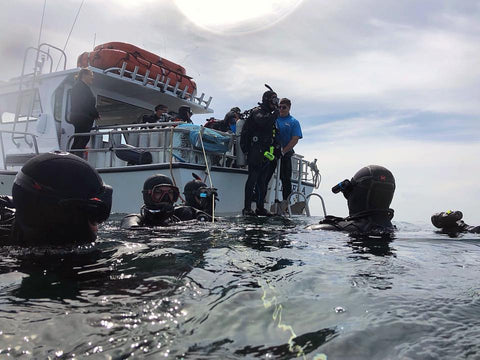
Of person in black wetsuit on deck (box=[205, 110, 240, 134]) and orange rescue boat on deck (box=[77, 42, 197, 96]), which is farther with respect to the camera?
orange rescue boat on deck (box=[77, 42, 197, 96])

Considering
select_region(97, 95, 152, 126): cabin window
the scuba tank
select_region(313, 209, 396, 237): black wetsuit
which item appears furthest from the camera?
select_region(97, 95, 152, 126): cabin window

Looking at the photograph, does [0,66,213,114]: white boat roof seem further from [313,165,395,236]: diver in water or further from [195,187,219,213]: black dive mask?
[313,165,395,236]: diver in water

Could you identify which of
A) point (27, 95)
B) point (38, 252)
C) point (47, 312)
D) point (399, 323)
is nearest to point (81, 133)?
point (27, 95)

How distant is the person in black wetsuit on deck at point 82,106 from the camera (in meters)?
8.09

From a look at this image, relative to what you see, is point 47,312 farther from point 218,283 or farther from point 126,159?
point 126,159

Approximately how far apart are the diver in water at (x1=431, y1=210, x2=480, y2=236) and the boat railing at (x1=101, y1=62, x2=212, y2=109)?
7.40 metres

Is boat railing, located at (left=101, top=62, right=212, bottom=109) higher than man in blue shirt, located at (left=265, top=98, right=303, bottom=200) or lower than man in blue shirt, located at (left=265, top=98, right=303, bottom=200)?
higher

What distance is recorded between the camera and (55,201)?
9.23 ft

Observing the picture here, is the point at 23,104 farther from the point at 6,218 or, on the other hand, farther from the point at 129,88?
the point at 6,218

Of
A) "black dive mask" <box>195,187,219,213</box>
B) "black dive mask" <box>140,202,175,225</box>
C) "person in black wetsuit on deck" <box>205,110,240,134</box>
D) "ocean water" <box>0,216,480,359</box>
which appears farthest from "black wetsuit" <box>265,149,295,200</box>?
"ocean water" <box>0,216,480,359</box>

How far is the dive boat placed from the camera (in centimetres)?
819

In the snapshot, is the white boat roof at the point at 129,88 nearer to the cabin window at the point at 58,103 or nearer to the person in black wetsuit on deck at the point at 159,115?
the cabin window at the point at 58,103

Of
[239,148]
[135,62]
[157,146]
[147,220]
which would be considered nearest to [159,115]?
[157,146]

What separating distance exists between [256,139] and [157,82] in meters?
4.26
